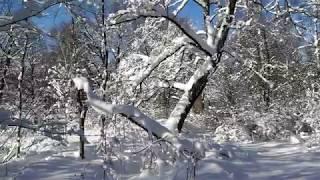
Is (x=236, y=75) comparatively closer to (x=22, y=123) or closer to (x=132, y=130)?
(x=132, y=130)

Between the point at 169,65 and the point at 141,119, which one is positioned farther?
the point at 169,65

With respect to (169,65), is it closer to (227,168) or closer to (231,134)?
(227,168)

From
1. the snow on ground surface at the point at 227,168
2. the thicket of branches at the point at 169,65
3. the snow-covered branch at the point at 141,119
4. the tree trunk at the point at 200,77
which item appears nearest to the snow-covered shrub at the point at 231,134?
the thicket of branches at the point at 169,65

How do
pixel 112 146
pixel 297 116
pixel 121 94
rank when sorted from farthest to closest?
pixel 297 116, pixel 121 94, pixel 112 146

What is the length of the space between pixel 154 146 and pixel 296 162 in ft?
11.3

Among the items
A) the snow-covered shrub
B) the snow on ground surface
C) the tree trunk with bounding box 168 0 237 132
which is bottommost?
the snow on ground surface

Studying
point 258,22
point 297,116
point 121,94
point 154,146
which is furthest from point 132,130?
point 297,116

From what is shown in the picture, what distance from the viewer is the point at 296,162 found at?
933 cm

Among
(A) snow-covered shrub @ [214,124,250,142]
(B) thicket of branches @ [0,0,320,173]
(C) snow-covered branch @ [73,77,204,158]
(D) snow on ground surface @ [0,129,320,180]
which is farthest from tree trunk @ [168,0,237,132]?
(A) snow-covered shrub @ [214,124,250,142]

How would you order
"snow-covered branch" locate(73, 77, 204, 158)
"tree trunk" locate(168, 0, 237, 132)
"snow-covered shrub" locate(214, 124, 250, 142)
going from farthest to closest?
"snow-covered shrub" locate(214, 124, 250, 142), "tree trunk" locate(168, 0, 237, 132), "snow-covered branch" locate(73, 77, 204, 158)

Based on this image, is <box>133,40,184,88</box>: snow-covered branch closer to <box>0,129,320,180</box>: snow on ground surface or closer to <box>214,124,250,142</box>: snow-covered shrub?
<box>0,129,320,180</box>: snow on ground surface

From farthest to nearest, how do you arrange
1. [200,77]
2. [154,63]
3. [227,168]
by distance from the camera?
[154,63], [200,77], [227,168]

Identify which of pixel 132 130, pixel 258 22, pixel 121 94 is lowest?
pixel 132 130

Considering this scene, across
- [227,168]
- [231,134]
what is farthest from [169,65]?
[231,134]
